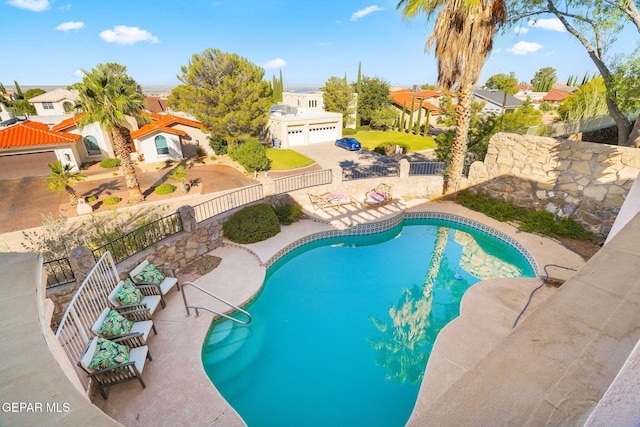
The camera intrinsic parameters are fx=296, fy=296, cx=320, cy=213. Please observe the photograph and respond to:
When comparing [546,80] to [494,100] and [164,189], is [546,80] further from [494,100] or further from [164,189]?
[164,189]

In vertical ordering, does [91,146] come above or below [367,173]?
above

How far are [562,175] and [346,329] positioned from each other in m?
12.4

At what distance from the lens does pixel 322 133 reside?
3703cm

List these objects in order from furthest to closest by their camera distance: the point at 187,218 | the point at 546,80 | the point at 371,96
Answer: the point at 546,80 < the point at 371,96 < the point at 187,218

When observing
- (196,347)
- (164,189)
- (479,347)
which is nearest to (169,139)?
(164,189)

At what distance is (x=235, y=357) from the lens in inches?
323

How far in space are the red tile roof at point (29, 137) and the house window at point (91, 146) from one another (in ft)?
7.93

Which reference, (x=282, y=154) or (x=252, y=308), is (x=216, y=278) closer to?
(x=252, y=308)

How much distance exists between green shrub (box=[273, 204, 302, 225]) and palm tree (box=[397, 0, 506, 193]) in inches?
373

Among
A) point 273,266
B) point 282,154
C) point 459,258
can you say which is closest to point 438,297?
point 459,258

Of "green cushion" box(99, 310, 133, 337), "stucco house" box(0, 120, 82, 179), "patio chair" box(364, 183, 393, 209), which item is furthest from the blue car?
"green cushion" box(99, 310, 133, 337)

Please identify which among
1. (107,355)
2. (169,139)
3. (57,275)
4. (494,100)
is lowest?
(107,355)

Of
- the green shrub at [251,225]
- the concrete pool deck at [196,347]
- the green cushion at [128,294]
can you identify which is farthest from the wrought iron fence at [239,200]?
the green cushion at [128,294]

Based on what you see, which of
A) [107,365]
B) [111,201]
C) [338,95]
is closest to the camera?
[107,365]
